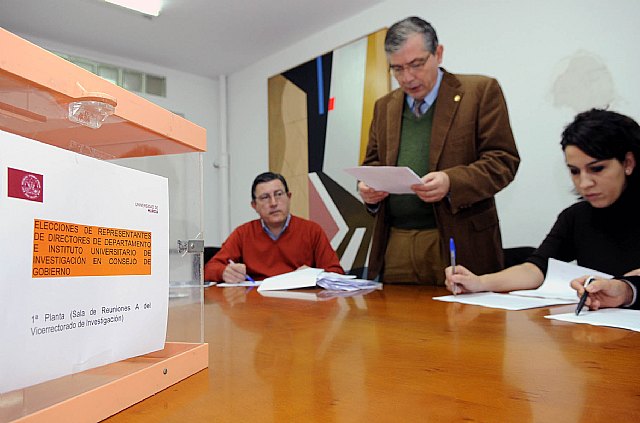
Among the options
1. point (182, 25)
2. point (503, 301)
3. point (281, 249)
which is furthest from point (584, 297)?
point (182, 25)

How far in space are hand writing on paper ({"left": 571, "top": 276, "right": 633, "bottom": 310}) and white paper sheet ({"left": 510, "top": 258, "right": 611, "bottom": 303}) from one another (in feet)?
0.63

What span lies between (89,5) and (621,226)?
3885mm

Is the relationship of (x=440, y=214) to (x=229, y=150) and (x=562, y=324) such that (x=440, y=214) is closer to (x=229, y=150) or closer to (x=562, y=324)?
(x=562, y=324)

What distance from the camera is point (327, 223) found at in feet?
14.6

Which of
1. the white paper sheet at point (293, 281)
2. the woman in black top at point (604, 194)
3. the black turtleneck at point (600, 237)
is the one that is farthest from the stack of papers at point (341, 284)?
the black turtleneck at point (600, 237)

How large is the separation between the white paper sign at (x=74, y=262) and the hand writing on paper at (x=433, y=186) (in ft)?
4.24

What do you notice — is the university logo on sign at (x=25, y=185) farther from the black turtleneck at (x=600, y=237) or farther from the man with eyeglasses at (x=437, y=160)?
the black turtleneck at (x=600, y=237)

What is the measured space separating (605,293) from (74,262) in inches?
45.7

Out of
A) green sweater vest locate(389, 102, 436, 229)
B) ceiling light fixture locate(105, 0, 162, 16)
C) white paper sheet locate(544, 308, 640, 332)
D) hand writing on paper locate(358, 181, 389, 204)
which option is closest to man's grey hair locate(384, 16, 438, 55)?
green sweater vest locate(389, 102, 436, 229)

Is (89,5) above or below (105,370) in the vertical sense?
above

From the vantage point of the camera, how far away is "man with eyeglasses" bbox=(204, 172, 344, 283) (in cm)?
302

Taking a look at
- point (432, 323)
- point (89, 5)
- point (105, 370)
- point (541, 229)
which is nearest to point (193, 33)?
point (89, 5)

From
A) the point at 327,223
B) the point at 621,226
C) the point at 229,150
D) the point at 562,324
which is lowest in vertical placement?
the point at 562,324

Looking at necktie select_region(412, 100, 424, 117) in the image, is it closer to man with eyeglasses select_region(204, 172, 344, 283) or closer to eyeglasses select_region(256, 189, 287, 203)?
man with eyeglasses select_region(204, 172, 344, 283)
